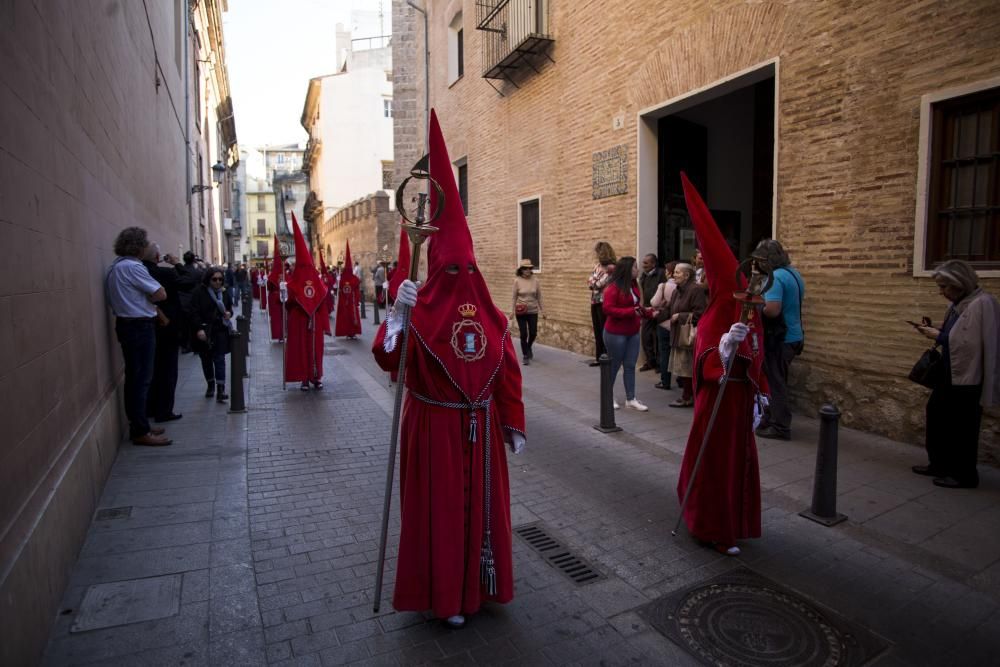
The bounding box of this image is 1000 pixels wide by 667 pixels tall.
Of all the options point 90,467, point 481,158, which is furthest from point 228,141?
point 90,467

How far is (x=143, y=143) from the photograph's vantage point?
33.6ft

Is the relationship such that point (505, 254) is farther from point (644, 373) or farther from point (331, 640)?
point (331, 640)

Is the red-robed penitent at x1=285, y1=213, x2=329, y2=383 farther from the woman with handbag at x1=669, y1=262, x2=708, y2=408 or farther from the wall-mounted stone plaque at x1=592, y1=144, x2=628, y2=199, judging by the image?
the wall-mounted stone plaque at x1=592, y1=144, x2=628, y2=199

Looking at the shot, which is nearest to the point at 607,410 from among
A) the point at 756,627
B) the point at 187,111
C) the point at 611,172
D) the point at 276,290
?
the point at 756,627

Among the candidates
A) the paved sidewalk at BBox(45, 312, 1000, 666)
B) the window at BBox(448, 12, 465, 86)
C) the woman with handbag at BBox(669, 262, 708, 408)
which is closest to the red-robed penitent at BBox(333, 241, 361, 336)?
the window at BBox(448, 12, 465, 86)

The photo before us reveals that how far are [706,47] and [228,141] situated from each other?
3802 cm

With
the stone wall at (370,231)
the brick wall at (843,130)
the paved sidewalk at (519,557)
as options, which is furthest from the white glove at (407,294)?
the stone wall at (370,231)

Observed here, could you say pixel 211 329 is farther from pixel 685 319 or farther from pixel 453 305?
pixel 453 305

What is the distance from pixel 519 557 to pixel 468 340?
174 cm

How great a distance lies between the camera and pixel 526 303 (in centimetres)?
1194

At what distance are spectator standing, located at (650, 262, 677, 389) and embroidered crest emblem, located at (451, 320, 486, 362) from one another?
5.99m

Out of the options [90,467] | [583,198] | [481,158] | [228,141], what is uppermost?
[228,141]

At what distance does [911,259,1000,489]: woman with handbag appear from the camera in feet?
16.6

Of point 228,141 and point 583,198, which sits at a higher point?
point 228,141
